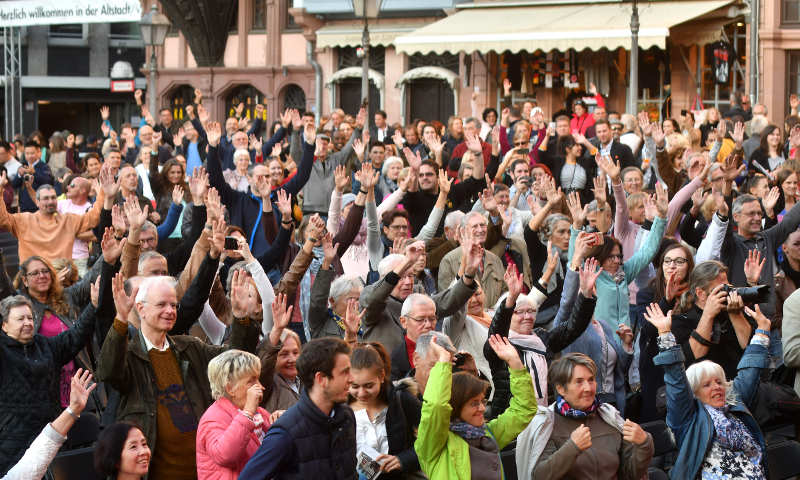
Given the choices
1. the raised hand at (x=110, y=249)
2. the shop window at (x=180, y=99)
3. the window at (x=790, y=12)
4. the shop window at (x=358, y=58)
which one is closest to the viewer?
the raised hand at (x=110, y=249)

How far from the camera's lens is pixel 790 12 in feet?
81.7

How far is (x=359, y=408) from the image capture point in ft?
20.5

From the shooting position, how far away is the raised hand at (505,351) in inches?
251

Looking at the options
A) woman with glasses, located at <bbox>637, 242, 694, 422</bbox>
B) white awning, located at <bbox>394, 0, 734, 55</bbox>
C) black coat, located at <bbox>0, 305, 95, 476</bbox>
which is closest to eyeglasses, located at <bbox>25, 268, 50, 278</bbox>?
black coat, located at <bbox>0, 305, 95, 476</bbox>

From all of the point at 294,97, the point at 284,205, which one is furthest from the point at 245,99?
the point at 284,205

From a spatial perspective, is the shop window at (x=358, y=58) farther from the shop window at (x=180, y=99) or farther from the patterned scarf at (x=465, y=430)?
the patterned scarf at (x=465, y=430)

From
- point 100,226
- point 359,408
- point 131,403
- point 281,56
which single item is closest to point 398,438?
point 359,408

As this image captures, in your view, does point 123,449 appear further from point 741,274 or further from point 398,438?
point 741,274

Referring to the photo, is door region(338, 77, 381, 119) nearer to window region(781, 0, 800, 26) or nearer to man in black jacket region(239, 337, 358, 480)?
window region(781, 0, 800, 26)

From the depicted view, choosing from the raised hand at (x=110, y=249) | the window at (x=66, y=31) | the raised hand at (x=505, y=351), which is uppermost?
the window at (x=66, y=31)

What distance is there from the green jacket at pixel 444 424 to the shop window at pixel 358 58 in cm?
2543

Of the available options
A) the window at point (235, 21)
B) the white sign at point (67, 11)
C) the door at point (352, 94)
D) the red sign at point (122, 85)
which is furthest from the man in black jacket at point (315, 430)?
the window at point (235, 21)

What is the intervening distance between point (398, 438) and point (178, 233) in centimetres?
643

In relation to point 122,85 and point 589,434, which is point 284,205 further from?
point 122,85
